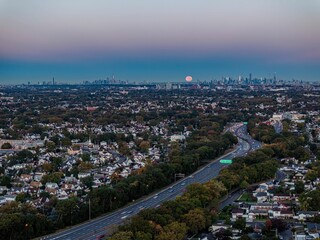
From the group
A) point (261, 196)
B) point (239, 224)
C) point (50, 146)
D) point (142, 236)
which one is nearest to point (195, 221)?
point (239, 224)

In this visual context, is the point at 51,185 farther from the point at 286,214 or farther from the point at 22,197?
the point at 286,214

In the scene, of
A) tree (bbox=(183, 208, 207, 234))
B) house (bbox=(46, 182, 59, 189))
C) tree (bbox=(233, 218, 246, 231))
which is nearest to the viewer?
tree (bbox=(183, 208, 207, 234))

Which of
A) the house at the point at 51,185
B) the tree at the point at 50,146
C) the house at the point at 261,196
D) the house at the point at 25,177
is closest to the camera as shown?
the house at the point at 261,196

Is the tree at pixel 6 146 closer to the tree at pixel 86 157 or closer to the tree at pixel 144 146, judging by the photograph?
the tree at pixel 86 157

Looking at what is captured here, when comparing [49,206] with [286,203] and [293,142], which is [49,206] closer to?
[286,203]

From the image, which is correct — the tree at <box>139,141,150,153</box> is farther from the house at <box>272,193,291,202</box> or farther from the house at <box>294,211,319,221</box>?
the house at <box>294,211,319,221</box>

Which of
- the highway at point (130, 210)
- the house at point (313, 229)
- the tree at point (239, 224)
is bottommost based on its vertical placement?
the highway at point (130, 210)

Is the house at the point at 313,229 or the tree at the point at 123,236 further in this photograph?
the house at the point at 313,229

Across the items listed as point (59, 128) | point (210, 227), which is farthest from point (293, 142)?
point (59, 128)

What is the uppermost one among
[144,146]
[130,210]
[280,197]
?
[144,146]

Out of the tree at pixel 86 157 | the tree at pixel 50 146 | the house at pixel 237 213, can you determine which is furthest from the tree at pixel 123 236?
the tree at pixel 50 146

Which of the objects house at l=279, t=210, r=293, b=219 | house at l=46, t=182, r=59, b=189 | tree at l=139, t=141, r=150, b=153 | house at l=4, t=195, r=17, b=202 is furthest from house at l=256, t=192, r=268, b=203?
tree at l=139, t=141, r=150, b=153
